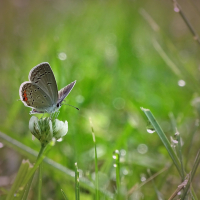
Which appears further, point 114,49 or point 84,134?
point 114,49

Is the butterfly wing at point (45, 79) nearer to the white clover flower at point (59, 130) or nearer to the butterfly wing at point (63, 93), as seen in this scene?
the butterfly wing at point (63, 93)

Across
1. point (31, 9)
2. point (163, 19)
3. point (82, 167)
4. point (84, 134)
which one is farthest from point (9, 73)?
point (163, 19)

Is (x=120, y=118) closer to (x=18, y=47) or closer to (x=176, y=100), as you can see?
(x=176, y=100)

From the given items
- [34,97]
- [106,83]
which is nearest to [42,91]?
[34,97]

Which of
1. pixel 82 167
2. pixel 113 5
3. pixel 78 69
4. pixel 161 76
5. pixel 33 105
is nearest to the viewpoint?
pixel 33 105

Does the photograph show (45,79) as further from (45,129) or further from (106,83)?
(106,83)

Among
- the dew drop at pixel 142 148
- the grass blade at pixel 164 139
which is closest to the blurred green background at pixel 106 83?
the dew drop at pixel 142 148
